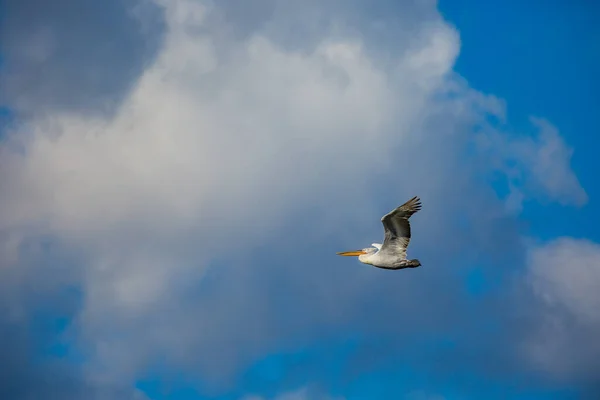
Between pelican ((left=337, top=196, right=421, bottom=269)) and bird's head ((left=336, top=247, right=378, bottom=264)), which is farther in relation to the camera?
bird's head ((left=336, top=247, right=378, bottom=264))

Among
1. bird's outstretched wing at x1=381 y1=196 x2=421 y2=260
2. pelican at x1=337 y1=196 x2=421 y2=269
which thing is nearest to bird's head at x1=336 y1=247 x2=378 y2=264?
pelican at x1=337 y1=196 x2=421 y2=269

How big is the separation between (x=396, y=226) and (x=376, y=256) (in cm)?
361

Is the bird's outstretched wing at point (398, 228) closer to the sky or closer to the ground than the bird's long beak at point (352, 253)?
closer to the ground

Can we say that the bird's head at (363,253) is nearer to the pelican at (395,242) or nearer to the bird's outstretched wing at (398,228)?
the pelican at (395,242)

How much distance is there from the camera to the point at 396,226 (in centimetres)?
4472

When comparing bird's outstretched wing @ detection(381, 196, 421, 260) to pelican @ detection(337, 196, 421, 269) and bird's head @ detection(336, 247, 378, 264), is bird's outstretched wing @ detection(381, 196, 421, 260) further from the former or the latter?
bird's head @ detection(336, 247, 378, 264)

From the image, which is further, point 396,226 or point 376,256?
point 376,256

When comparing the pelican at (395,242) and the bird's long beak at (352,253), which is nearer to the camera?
the pelican at (395,242)

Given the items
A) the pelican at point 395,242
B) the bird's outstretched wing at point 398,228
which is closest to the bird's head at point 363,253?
the pelican at point 395,242

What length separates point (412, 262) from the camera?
46062 mm

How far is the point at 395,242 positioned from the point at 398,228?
58.1 inches

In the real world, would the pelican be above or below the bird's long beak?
below

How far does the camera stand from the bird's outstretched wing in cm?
4303

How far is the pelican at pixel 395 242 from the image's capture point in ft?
142
